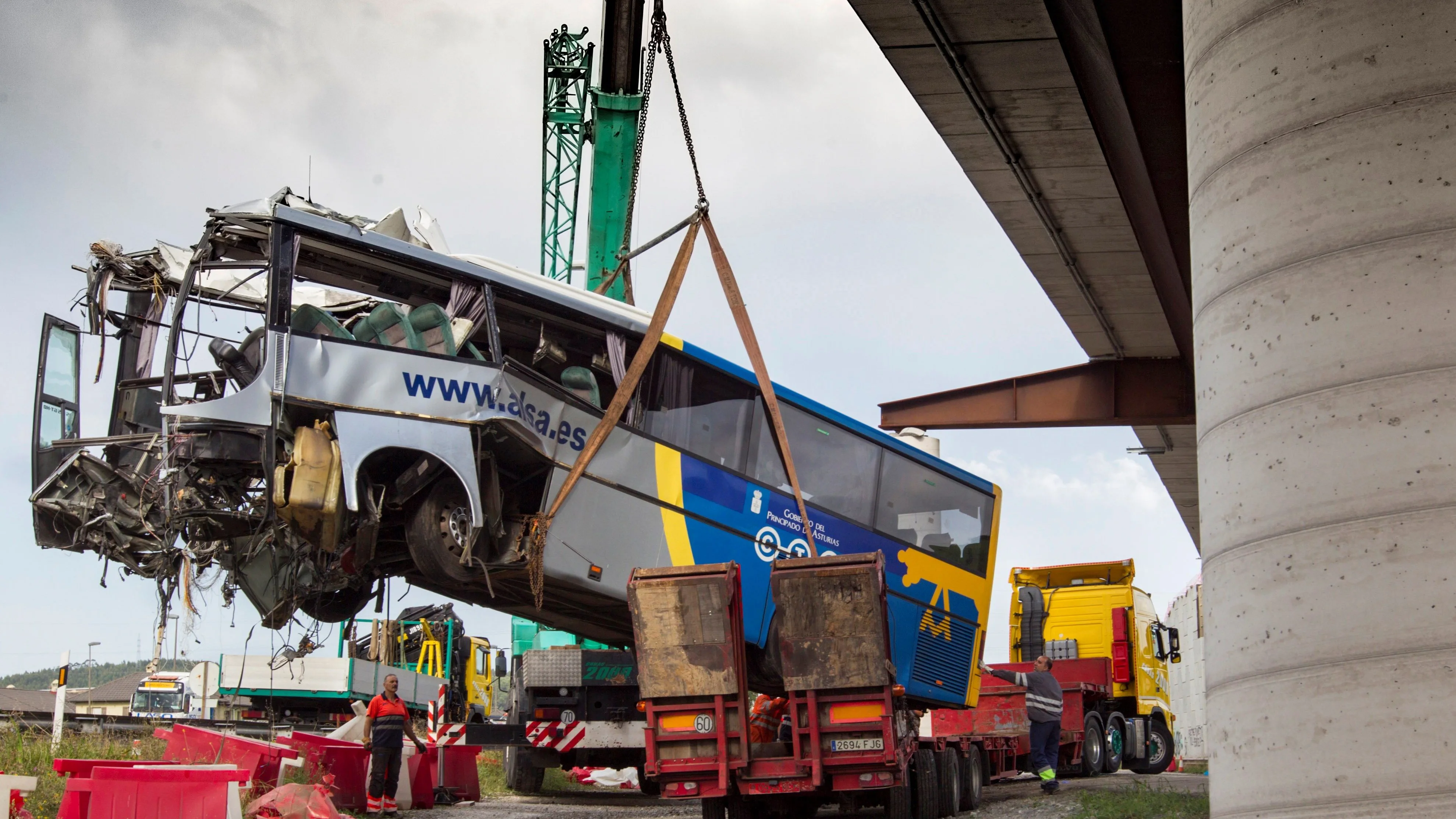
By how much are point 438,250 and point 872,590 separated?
423 centimetres

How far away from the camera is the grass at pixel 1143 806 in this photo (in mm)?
10688

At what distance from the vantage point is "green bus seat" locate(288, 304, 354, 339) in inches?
347

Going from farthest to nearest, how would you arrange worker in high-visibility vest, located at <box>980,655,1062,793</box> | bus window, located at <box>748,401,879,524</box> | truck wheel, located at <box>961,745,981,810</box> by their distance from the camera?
worker in high-visibility vest, located at <box>980,655,1062,793</box> → truck wheel, located at <box>961,745,981,810</box> → bus window, located at <box>748,401,879,524</box>

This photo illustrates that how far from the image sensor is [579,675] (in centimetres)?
1332

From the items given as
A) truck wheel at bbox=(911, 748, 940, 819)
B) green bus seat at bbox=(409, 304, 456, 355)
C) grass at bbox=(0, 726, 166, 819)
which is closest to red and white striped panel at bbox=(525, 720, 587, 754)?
grass at bbox=(0, 726, 166, 819)

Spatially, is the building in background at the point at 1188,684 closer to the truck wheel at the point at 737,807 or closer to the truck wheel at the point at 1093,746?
the truck wheel at the point at 1093,746

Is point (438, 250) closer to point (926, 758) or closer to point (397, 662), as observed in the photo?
point (926, 758)

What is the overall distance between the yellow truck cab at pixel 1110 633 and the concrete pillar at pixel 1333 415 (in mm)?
14005

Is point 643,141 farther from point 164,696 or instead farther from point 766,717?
point 164,696

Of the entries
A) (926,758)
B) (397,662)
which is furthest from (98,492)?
(397,662)

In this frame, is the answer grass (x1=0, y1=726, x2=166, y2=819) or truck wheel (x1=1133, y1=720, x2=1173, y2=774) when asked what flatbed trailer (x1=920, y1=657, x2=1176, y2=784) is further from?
grass (x1=0, y1=726, x2=166, y2=819)

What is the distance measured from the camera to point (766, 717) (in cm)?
1177

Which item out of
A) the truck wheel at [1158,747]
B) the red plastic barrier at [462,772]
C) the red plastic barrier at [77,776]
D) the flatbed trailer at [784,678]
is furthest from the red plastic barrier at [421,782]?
the truck wheel at [1158,747]

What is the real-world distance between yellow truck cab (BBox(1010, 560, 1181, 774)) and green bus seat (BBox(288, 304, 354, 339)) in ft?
44.6
